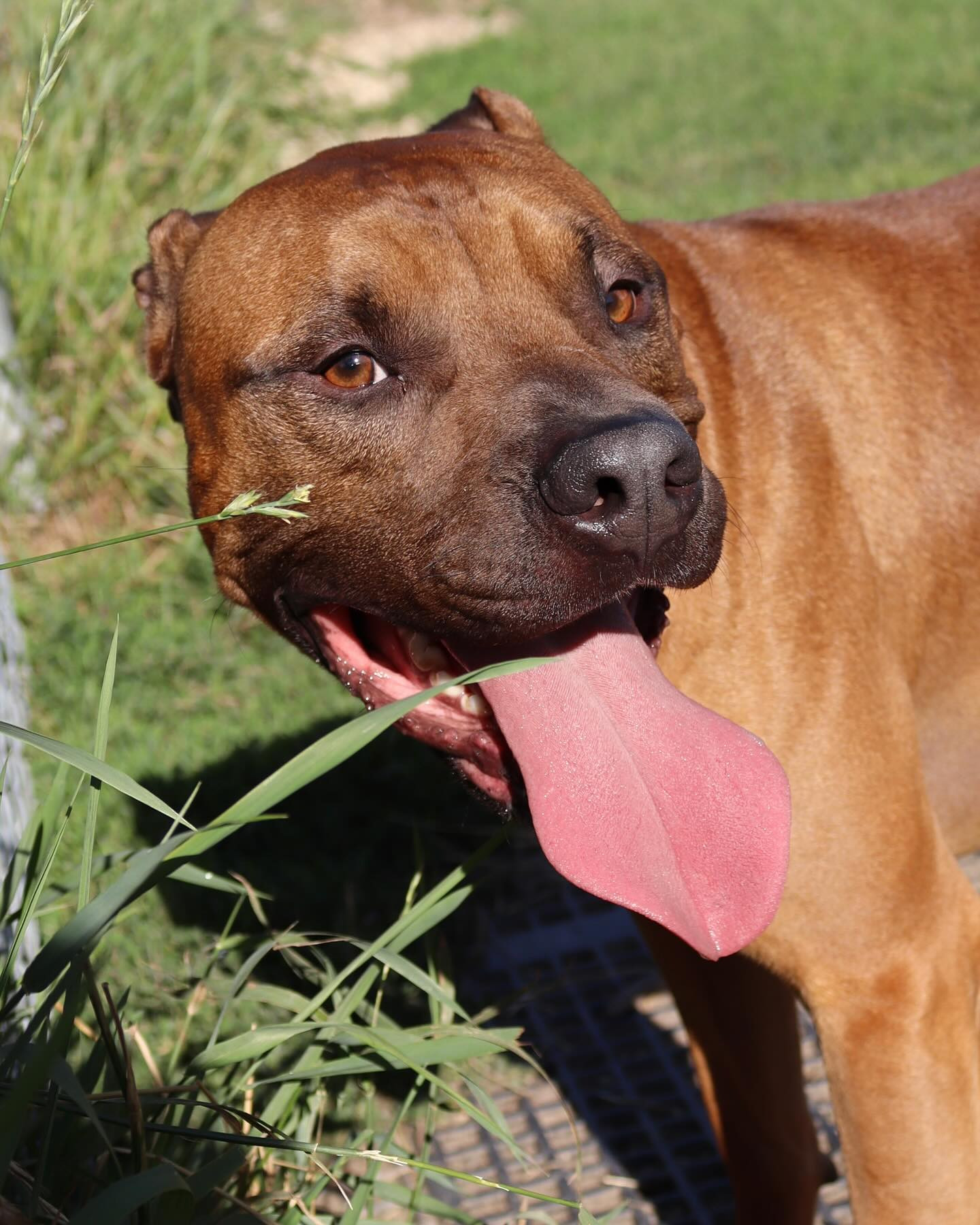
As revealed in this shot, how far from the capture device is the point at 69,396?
6.08m

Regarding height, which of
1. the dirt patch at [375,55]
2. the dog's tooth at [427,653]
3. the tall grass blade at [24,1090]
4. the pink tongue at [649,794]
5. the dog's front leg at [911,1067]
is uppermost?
the dirt patch at [375,55]

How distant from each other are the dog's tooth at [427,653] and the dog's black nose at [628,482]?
0.49 m

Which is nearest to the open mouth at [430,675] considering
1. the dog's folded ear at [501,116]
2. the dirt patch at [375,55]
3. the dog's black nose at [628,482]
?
the dog's black nose at [628,482]

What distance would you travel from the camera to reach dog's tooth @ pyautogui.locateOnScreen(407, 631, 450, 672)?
2.55 meters

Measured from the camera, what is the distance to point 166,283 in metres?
2.94

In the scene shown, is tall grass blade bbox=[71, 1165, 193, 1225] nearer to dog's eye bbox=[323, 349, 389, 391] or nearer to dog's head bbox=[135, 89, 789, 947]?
dog's head bbox=[135, 89, 789, 947]

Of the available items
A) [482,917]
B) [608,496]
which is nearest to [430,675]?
[608,496]

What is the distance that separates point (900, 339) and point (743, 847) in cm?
122

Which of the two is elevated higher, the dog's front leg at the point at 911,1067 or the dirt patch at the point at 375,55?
the dirt patch at the point at 375,55

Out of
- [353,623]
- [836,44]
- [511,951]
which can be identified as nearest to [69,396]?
[511,951]

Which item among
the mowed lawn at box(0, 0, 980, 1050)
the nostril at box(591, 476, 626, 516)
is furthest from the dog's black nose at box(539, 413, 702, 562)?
the mowed lawn at box(0, 0, 980, 1050)

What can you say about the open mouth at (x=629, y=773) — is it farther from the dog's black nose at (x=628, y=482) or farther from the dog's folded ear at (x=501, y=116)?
the dog's folded ear at (x=501, y=116)

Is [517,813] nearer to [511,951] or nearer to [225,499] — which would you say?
[225,499]

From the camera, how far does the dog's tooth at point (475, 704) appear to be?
7.86 feet
